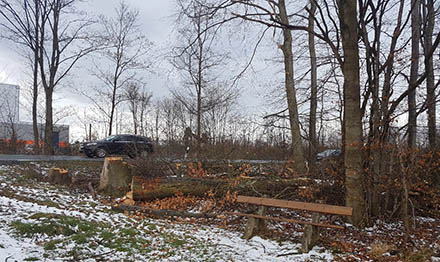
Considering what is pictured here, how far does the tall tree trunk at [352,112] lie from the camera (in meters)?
6.47

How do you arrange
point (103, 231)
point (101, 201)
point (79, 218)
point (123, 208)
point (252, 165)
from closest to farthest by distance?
point (103, 231) → point (79, 218) → point (123, 208) → point (101, 201) → point (252, 165)

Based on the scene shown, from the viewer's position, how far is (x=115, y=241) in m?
4.69

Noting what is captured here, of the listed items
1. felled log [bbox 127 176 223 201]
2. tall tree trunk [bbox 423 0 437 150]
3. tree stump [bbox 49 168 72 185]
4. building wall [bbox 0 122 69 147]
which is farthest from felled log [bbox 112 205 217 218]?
building wall [bbox 0 122 69 147]

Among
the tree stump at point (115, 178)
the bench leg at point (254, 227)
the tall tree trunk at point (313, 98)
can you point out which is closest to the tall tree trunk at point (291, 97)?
the tall tree trunk at point (313, 98)

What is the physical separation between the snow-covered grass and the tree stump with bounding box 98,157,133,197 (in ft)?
10.9

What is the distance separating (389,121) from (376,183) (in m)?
1.30

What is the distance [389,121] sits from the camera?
6781 millimetres

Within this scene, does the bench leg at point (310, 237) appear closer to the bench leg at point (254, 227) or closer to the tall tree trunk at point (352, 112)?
the bench leg at point (254, 227)

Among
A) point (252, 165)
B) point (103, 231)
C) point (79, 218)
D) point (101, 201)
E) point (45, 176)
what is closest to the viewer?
point (103, 231)

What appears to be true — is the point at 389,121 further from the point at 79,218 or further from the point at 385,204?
the point at 79,218

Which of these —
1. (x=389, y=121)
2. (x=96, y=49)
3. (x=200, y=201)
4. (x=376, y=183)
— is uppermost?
(x=96, y=49)

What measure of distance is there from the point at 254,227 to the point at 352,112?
2917 mm

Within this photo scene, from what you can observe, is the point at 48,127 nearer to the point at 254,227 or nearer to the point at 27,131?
the point at 254,227

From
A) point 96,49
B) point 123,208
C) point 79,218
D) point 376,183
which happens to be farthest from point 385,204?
point 96,49
